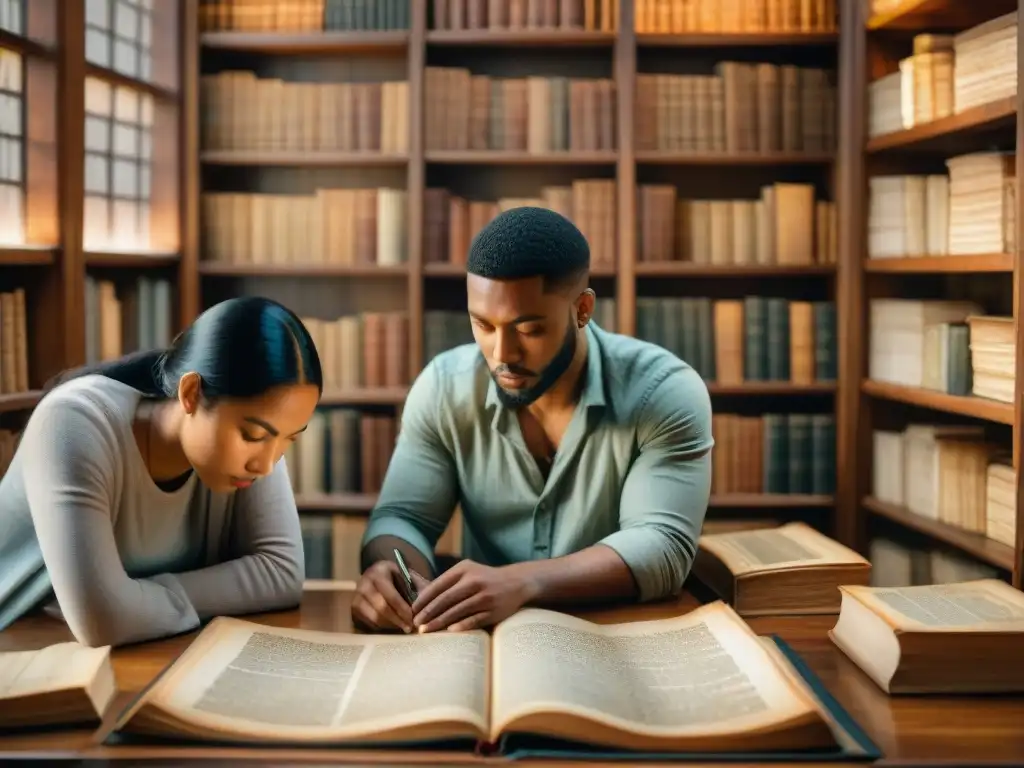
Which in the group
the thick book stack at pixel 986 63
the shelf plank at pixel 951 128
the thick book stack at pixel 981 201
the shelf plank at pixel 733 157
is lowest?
the thick book stack at pixel 981 201

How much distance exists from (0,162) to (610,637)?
6.85 feet

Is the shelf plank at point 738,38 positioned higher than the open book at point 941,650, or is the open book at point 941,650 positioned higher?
the shelf plank at point 738,38

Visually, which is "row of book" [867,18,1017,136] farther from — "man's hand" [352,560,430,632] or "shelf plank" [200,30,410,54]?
"man's hand" [352,560,430,632]

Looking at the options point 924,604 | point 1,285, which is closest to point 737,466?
point 1,285

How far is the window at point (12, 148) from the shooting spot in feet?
9.17

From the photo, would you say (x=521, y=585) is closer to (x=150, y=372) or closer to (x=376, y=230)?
(x=150, y=372)

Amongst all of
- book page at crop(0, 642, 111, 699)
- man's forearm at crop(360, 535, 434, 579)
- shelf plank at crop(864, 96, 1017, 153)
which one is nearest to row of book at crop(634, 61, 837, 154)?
shelf plank at crop(864, 96, 1017, 153)

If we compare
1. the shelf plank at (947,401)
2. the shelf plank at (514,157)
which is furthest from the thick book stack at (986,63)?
the shelf plank at (514,157)

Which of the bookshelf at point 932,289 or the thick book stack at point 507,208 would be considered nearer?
the bookshelf at point 932,289

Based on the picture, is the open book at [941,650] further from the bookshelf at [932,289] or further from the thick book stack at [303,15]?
the thick book stack at [303,15]

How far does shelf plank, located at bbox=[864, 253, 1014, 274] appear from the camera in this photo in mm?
2693

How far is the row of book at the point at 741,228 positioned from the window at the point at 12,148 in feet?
5.87

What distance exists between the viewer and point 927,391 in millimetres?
3154

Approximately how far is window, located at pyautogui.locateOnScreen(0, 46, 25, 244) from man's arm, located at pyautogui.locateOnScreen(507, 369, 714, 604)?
1.75m
